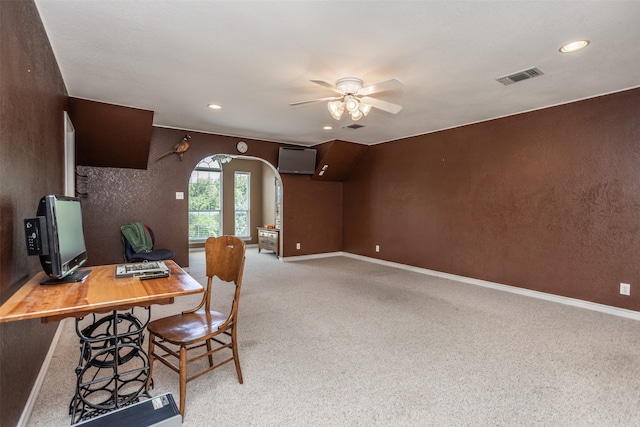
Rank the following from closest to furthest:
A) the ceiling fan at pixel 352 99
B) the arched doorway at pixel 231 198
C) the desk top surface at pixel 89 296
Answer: the desk top surface at pixel 89 296 < the ceiling fan at pixel 352 99 < the arched doorway at pixel 231 198

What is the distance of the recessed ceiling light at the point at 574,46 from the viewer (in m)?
2.40

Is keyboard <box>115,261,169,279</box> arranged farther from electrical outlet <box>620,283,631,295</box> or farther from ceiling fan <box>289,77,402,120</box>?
electrical outlet <box>620,283,631,295</box>

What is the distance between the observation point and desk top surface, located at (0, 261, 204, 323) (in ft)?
4.23

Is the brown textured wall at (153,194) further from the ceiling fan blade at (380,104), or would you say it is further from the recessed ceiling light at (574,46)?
the recessed ceiling light at (574,46)

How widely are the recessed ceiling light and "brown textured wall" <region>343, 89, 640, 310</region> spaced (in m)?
1.59

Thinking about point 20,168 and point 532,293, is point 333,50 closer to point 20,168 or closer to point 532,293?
point 20,168

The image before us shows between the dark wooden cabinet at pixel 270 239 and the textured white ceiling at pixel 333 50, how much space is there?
3.41 meters

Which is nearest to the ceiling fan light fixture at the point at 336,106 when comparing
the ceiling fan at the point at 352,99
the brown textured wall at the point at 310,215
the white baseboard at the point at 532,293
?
the ceiling fan at the point at 352,99

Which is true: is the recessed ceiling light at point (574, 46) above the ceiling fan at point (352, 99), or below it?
above

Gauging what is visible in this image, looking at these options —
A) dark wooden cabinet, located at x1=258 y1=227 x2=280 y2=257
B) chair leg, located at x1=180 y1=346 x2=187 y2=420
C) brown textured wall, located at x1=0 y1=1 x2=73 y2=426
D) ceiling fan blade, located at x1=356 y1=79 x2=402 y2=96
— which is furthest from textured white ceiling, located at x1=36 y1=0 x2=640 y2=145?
dark wooden cabinet, located at x1=258 y1=227 x2=280 y2=257

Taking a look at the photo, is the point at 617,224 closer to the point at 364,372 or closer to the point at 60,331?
the point at 364,372

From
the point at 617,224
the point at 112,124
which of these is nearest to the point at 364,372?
the point at 617,224

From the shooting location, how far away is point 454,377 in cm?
221

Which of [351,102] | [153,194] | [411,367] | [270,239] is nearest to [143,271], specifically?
[411,367]
